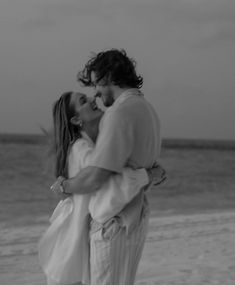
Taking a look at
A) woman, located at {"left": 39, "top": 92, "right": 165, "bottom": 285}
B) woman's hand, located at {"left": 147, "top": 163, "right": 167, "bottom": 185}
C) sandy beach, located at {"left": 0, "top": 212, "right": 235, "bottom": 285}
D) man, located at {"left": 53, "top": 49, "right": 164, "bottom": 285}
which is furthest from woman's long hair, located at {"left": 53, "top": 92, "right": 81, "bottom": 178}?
sandy beach, located at {"left": 0, "top": 212, "right": 235, "bottom": 285}

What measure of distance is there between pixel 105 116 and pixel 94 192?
0.33 meters

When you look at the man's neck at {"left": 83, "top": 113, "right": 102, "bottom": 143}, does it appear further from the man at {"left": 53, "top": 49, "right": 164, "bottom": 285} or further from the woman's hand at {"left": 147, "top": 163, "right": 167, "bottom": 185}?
the woman's hand at {"left": 147, "top": 163, "right": 167, "bottom": 185}

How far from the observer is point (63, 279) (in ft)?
8.92

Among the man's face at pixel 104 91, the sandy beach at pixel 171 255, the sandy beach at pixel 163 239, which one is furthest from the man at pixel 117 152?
the sandy beach at pixel 171 255

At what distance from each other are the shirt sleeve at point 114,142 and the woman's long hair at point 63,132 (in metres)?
0.24

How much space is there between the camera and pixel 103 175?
257cm

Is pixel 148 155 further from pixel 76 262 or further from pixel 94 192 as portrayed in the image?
pixel 76 262

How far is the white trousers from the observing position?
8.57ft

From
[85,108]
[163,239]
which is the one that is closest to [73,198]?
[85,108]

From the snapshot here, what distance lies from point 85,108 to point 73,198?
1.32 feet

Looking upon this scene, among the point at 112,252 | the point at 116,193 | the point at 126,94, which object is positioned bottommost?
the point at 112,252

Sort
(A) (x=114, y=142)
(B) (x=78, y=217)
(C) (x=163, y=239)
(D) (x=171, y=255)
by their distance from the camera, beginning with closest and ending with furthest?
(A) (x=114, y=142) → (B) (x=78, y=217) → (D) (x=171, y=255) → (C) (x=163, y=239)

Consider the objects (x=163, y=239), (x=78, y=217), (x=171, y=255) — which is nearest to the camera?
(x=78, y=217)

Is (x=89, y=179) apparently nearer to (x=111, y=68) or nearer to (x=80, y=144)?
(x=80, y=144)
